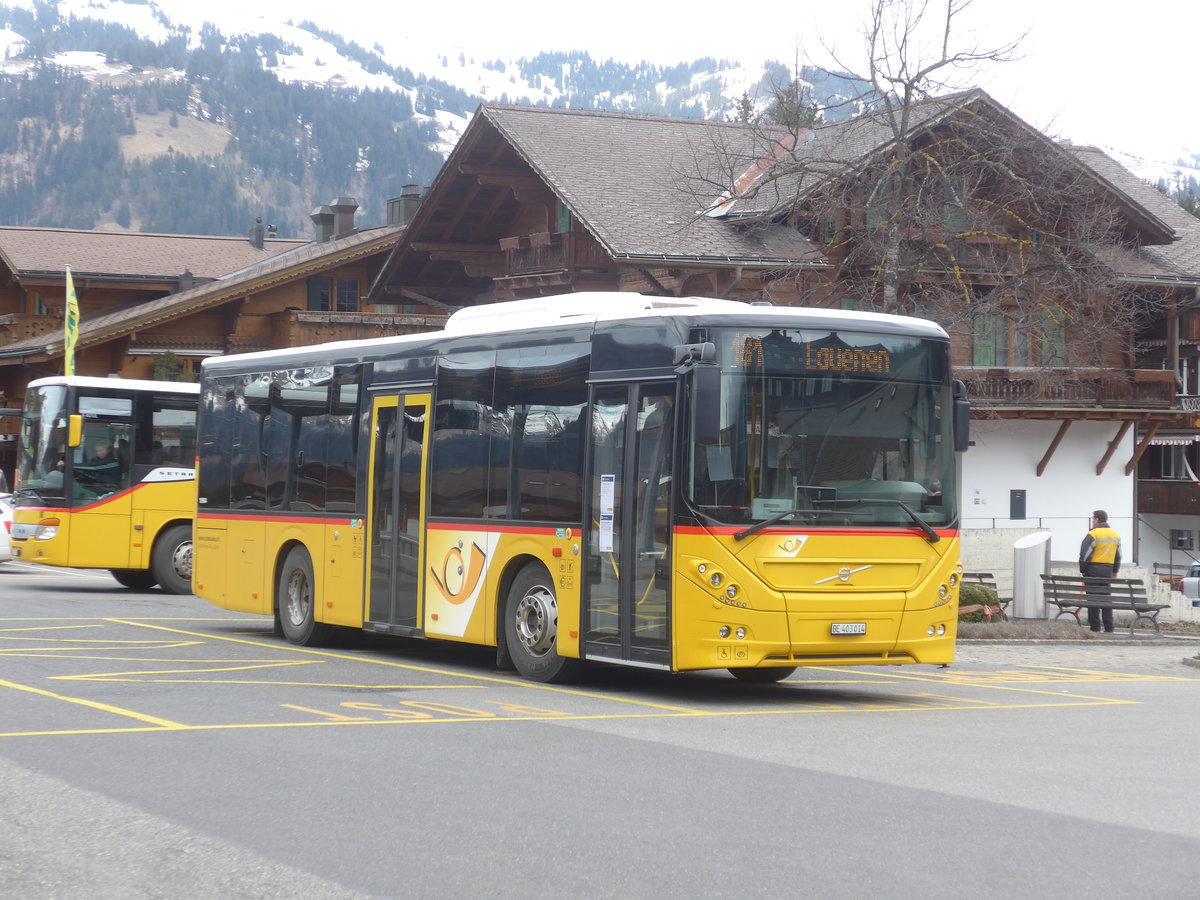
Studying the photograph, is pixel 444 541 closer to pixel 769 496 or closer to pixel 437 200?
pixel 769 496

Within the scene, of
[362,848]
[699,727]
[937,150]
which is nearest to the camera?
[362,848]

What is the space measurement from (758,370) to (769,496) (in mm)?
937

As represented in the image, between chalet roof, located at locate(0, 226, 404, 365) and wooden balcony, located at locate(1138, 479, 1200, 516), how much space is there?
25225 mm

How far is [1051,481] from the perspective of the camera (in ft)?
131

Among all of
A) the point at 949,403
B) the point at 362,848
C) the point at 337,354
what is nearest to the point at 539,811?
the point at 362,848

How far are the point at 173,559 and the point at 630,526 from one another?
49.4 ft

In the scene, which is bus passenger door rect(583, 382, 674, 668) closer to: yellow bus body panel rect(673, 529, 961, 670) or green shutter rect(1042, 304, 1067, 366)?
yellow bus body panel rect(673, 529, 961, 670)

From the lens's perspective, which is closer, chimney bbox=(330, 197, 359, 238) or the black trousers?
the black trousers

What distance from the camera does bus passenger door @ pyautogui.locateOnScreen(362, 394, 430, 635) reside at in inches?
621

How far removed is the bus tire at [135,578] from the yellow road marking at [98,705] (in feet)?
47.5

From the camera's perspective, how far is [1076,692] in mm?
15414

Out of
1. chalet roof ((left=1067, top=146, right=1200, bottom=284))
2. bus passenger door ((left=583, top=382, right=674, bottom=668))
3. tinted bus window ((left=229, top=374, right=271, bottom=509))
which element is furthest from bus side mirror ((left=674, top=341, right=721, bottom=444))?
chalet roof ((left=1067, top=146, right=1200, bottom=284))

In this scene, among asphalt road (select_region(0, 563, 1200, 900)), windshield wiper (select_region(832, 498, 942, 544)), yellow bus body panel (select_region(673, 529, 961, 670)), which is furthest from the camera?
windshield wiper (select_region(832, 498, 942, 544))

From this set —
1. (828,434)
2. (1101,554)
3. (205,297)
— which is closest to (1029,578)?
(1101,554)
